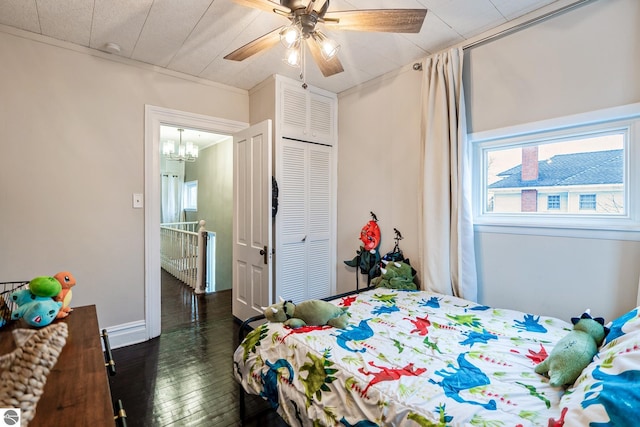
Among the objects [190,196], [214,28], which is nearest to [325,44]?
[214,28]

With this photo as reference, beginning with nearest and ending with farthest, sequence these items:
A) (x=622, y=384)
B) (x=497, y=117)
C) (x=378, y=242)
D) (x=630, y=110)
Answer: (x=622, y=384) < (x=630, y=110) < (x=497, y=117) < (x=378, y=242)

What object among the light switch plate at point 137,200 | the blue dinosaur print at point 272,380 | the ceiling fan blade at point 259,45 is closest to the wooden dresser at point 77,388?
the blue dinosaur print at point 272,380

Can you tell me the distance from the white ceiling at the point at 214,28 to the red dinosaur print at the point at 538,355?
6.99 ft

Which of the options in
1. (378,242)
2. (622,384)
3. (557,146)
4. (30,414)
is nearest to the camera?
(30,414)

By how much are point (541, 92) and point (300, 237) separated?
2384 mm

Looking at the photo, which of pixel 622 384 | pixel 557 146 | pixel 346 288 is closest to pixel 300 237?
pixel 346 288

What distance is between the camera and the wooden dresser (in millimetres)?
791

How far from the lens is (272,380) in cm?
151

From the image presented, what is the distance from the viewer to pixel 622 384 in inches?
32.7

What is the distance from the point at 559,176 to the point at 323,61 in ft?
6.02

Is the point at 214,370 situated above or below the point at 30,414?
below

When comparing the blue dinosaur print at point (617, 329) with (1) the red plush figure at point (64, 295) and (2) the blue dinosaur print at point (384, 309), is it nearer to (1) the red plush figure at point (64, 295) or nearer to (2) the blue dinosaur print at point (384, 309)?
(2) the blue dinosaur print at point (384, 309)

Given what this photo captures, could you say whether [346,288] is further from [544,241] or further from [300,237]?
[544,241]

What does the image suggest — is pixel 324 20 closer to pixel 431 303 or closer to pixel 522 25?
pixel 522 25
